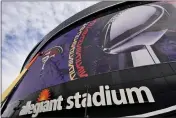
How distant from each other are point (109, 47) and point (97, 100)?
10.5 feet

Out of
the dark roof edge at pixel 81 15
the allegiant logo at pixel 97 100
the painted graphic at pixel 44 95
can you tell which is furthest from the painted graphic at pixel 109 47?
the allegiant logo at pixel 97 100

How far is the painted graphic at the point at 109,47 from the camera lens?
332 inches

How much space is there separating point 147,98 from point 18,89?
627 centimetres

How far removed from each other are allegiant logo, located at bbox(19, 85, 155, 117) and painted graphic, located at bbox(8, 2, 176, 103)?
4.11ft

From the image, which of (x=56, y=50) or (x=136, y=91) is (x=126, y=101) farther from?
(x=56, y=50)

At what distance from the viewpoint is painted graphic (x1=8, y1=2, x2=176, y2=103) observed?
842cm

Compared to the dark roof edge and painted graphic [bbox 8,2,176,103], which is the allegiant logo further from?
the dark roof edge

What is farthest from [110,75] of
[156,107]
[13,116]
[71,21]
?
[71,21]

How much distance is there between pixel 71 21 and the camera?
1315cm

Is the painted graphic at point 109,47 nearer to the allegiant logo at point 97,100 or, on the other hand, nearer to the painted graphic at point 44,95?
the painted graphic at point 44,95

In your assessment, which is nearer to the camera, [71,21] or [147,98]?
[147,98]

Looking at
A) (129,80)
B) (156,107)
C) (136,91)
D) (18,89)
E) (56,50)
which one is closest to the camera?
(156,107)

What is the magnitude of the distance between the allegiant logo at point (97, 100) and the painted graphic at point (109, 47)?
1.25 metres

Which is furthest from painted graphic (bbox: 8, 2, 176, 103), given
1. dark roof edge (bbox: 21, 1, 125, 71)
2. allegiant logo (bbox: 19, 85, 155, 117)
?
allegiant logo (bbox: 19, 85, 155, 117)
